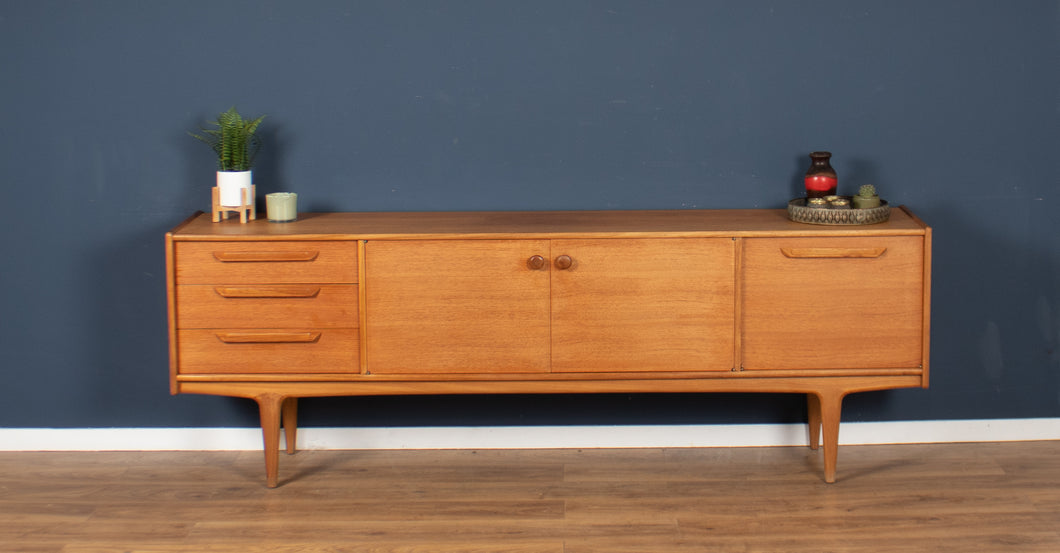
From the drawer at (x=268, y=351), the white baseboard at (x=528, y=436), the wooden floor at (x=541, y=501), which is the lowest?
the wooden floor at (x=541, y=501)

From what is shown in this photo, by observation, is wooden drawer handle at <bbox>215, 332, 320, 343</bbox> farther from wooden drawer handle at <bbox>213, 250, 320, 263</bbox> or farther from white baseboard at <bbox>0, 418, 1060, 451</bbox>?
white baseboard at <bbox>0, 418, 1060, 451</bbox>

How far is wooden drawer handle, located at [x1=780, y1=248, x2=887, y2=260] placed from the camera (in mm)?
3072

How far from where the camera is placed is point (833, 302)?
122 inches

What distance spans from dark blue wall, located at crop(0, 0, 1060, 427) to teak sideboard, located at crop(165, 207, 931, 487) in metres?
0.29

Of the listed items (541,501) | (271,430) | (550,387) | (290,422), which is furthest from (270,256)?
(541,501)

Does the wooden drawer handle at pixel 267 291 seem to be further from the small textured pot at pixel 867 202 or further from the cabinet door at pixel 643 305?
the small textured pot at pixel 867 202

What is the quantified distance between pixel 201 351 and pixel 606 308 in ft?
3.53

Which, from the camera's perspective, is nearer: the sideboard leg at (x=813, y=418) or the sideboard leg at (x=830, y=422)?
the sideboard leg at (x=830, y=422)

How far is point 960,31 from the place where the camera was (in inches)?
131

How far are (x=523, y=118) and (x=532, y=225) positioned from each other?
375mm

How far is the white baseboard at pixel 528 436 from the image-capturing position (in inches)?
140

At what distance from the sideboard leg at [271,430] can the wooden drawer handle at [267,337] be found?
0.16 meters

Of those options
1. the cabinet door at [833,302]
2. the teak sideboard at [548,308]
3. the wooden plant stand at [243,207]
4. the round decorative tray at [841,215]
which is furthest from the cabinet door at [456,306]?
the round decorative tray at [841,215]

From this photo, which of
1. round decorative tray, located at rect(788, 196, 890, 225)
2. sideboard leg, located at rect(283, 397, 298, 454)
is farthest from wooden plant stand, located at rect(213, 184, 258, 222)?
round decorative tray, located at rect(788, 196, 890, 225)
